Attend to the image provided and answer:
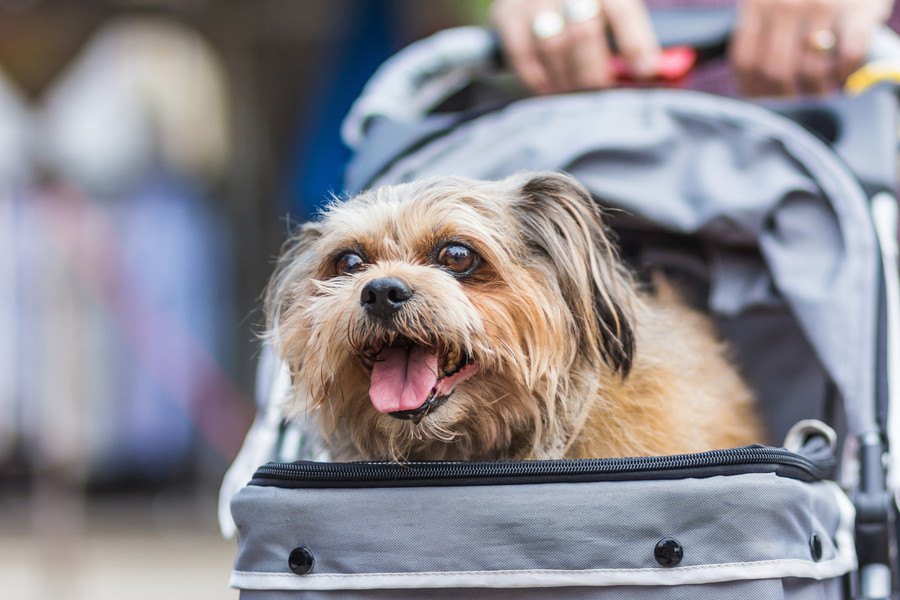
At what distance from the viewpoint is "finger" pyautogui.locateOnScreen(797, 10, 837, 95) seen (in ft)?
8.78

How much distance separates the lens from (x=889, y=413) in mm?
2123

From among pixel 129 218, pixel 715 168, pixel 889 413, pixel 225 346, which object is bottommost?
pixel 225 346

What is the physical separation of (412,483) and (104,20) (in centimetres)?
503

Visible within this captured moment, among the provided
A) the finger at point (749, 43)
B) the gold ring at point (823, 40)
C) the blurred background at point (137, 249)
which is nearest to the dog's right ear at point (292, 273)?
the finger at point (749, 43)

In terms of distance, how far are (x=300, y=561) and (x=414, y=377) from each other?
37 centimetres

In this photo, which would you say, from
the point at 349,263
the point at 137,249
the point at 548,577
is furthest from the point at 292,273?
the point at 137,249

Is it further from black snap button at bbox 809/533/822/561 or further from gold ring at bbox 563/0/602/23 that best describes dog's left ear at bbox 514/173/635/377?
gold ring at bbox 563/0/602/23

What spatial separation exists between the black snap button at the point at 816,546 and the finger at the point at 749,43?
1.39m

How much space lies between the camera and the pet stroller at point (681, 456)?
5.58 ft

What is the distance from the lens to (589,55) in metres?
2.85

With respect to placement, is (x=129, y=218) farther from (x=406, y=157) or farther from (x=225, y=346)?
(x=406, y=157)

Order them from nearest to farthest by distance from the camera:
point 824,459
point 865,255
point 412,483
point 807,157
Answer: point 412,483, point 824,459, point 865,255, point 807,157

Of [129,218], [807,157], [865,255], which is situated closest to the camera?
[865,255]

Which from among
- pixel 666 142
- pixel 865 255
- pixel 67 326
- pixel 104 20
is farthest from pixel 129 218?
pixel 865 255
